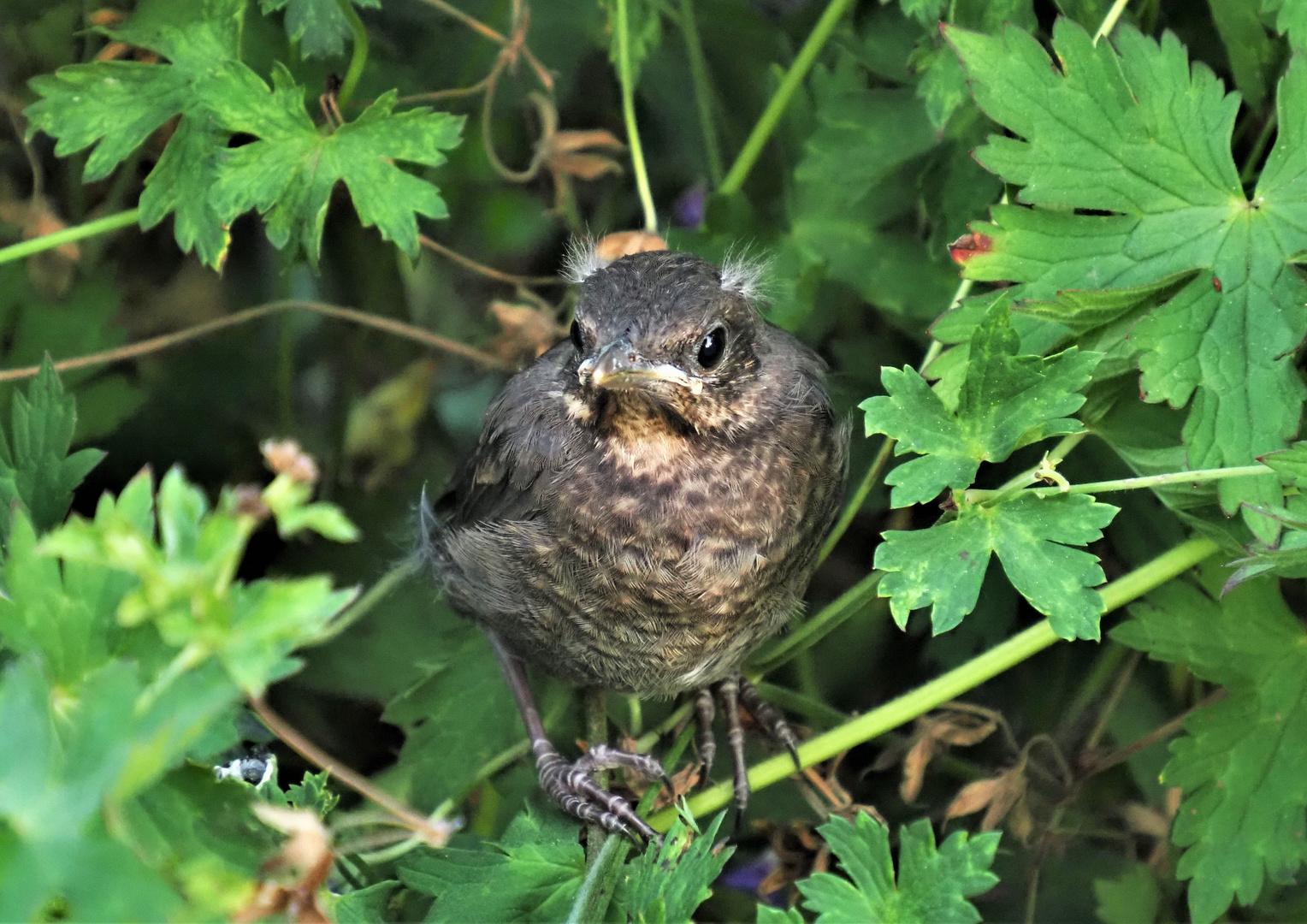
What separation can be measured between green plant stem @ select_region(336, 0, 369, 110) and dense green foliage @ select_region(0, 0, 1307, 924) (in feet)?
0.04

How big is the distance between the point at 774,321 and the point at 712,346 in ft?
1.96

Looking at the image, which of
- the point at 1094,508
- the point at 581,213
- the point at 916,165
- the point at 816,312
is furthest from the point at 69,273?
the point at 1094,508

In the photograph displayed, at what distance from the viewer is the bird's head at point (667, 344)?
222cm

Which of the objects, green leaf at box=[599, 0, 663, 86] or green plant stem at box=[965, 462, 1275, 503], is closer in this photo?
green plant stem at box=[965, 462, 1275, 503]

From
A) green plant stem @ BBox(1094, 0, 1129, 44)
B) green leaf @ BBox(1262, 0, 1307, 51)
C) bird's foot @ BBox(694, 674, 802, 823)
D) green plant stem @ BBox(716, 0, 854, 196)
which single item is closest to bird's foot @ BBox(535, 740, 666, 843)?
bird's foot @ BBox(694, 674, 802, 823)

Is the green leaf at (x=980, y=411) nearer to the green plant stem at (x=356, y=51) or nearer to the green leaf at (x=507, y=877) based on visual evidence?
the green leaf at (x=507, y=877)

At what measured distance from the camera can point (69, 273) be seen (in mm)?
3141

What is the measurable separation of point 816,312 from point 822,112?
1.59 ft

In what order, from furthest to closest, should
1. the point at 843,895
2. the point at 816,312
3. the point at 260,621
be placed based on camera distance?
the point at 816,312
the point at 843,895
the point at 260,621

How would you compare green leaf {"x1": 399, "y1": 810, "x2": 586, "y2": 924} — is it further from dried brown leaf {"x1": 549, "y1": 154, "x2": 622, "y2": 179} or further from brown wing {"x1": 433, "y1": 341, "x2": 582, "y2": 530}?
dried brown leaf {"x1": 549, "y1": 154, "x2": 622, "y2": 179}

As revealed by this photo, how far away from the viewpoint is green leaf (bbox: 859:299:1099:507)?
184 cm

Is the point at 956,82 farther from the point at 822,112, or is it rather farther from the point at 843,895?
the point at 843,895

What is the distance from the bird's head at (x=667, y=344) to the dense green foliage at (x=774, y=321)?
0.36 meters

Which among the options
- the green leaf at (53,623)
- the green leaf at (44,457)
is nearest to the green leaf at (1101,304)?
the green leaf at (53,623)
